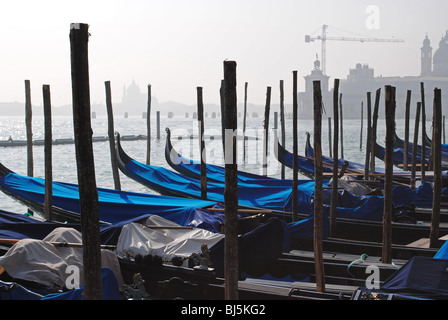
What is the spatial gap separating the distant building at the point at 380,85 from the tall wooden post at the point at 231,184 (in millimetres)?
114195

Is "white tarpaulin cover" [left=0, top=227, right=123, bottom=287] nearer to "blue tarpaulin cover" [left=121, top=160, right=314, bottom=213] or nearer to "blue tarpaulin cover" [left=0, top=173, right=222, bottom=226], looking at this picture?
"blue tarpaulin cover" [left=0, top=173, right=222, bottom=226]

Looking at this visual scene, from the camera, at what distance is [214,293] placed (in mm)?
5504

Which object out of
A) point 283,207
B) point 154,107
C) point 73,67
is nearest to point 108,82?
point 283,207

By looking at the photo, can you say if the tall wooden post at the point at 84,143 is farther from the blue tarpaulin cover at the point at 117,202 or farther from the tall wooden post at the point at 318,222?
the blue tarpaulin cover at the point at 117,202

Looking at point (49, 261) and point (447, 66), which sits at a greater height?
point (447, 66)

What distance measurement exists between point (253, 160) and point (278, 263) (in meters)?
23.9

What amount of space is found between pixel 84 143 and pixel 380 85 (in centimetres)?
14639

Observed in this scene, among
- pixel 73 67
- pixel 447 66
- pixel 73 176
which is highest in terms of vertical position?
pixel 447 66

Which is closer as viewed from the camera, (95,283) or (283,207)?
(95,283)

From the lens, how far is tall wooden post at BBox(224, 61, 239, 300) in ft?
15.0

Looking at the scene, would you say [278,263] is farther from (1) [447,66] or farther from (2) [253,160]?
(1) [447,66]

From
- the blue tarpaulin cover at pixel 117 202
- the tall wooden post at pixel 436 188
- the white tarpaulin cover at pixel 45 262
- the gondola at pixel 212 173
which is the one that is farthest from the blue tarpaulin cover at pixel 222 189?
the white tarpaulin cover at pixel 45 262

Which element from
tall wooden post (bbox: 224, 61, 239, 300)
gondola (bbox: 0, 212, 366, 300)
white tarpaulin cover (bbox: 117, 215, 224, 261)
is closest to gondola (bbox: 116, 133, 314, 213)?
gondola (bbox: 0, 212, 366, 300)

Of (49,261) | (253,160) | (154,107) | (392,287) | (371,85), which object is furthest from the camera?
(154,107)
